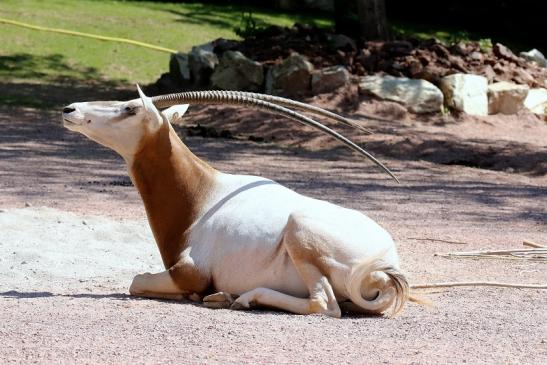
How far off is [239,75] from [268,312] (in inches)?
453

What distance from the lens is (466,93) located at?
53.6 feet

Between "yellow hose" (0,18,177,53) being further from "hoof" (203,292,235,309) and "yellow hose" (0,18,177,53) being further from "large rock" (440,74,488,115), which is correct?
"hoof" (203,292,235,309)

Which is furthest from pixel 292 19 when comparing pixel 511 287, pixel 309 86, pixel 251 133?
pixel 511 287

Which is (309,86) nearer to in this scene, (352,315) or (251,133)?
(251,133)

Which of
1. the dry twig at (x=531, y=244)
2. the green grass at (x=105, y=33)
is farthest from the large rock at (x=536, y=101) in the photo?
the dry twig at (x=531, y=244)

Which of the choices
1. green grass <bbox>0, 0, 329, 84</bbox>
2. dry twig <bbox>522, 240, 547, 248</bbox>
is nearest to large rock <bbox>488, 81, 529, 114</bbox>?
green grass <bbox>0, 0, 329, 84</bbox>

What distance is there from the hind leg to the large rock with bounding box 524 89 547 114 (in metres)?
11.8

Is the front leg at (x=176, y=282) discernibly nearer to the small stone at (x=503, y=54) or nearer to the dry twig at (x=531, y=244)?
the dry twig at (x=531, y=244)

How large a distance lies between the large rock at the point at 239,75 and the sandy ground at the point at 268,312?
6.04 ft

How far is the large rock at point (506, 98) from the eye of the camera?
54.2ft

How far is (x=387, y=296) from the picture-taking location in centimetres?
573

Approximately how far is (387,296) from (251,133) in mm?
9514

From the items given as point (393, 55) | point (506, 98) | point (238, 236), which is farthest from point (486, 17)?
point (238, 236)

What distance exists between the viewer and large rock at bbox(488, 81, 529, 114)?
54.2 ft
